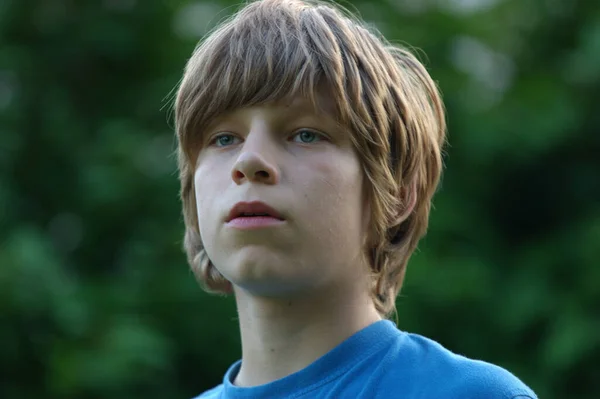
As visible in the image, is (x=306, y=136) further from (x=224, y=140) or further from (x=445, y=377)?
(x=445, y=377)

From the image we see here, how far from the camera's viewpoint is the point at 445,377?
161 cm

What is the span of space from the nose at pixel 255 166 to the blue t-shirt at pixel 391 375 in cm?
35

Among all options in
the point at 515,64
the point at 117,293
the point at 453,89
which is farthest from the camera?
the point at 515,64

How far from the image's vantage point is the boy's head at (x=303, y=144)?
5.34 ft

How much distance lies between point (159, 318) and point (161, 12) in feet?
6.10

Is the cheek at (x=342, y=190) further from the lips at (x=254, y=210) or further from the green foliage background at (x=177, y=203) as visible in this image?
the green foliage background at (x=177, y=203)

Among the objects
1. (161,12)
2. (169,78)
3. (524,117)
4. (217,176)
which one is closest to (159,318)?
(169,78)

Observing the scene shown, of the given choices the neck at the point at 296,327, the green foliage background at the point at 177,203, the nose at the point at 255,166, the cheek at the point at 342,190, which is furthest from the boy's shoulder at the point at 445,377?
the green foliage background at the point at 177,203

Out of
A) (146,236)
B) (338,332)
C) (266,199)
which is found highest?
(266,199)

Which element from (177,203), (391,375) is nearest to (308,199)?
(391,375)

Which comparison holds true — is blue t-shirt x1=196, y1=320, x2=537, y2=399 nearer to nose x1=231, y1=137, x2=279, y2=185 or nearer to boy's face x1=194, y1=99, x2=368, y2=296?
boy's face x1=194, y1=99, x2=368, y2=296

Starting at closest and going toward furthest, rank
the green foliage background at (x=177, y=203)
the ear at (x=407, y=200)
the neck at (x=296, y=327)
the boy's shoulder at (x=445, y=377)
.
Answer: the boy's shoulder at (x=445, y=377), the neck at (x=296, y=327), the ear at (x=407, y=200), the green foliage background at (x=177, y=203)

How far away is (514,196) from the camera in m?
5.20

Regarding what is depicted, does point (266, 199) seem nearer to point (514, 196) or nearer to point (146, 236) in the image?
point (146, 236)
